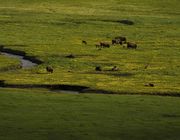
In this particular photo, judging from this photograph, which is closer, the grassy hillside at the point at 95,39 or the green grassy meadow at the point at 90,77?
the green grassy meadow at the point at 90,77

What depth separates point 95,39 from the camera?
8819 cm

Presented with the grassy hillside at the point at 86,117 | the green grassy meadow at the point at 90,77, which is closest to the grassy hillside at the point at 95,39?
the green grassy meadow at the point at 90,77

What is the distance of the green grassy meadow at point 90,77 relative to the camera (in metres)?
32.4

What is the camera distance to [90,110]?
36.9m

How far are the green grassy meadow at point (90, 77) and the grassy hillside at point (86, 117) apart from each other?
46 millimetres

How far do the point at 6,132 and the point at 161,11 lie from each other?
362ft

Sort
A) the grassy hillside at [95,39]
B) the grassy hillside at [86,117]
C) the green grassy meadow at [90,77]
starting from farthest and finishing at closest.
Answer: the grassy hillside at [95,39], the green grassy meadow at [90,77], the grassy hillside at [86,117]

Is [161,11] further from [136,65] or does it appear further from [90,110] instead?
[90,110]

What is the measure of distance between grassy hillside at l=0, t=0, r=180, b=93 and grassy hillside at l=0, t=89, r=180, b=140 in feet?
22.0

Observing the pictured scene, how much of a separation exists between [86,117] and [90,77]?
18356mm

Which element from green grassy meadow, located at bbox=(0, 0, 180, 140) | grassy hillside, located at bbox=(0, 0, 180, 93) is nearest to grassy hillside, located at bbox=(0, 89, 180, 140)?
green grassy meadow, located at bbox=(0, 0, 180, 140)

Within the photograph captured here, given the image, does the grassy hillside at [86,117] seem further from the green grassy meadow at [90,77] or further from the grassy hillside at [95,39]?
the grassy hillside at [95,39]

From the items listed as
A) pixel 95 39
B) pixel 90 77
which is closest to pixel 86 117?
pixel 90 77

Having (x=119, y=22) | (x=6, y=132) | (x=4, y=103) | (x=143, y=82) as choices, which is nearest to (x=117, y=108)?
(x=4, y=103)
